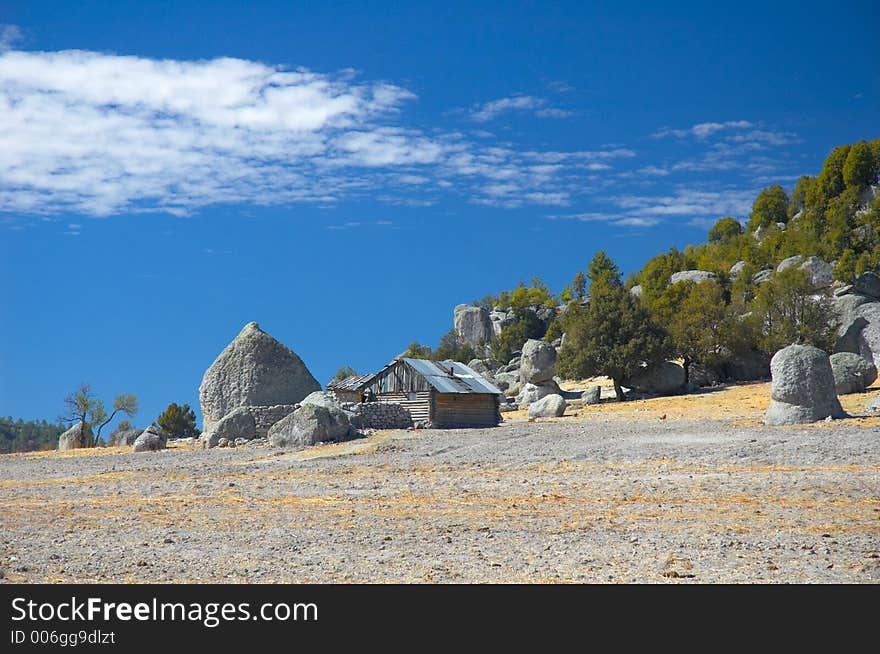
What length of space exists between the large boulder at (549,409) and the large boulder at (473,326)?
62808 millimetres

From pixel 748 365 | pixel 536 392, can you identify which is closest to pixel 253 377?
pixel 536 392

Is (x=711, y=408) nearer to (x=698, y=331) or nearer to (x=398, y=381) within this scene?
(x=398, y=381)

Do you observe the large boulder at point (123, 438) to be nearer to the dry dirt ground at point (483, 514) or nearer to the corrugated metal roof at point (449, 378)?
the corrugated metal roof at point (449, 378)

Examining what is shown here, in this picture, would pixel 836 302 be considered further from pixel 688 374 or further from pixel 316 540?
pixel 316 540

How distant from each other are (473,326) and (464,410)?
69.2 m

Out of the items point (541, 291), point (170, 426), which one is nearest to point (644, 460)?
point (170, 426)

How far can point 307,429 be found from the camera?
31469 millimetres

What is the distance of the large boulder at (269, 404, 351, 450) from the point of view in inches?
1233

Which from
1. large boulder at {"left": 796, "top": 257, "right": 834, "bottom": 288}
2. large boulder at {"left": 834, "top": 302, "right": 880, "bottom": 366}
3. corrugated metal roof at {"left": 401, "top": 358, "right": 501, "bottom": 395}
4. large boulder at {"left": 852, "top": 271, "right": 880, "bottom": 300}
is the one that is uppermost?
large boulder at {"left": 796, "top": 257, "right": 834, "bottom": 288}

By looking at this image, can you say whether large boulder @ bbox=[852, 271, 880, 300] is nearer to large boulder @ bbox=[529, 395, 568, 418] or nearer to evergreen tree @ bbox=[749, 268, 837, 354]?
evergreen tree @ bbox=[749, 268, 837, 354]

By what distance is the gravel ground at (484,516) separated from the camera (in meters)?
9.44

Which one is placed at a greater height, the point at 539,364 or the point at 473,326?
the point at 473,326

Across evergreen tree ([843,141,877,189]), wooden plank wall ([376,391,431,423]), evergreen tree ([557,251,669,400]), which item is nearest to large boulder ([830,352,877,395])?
evergreen tree ([557,251,669,400])

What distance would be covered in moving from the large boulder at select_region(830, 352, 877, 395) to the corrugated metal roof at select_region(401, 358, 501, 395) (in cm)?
1540
